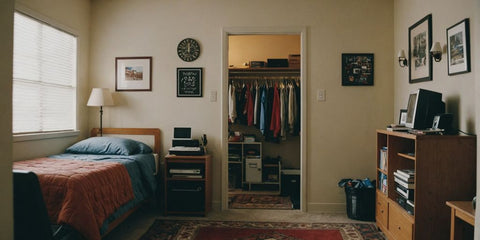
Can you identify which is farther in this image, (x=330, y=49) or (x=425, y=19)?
(x=330, y=49)

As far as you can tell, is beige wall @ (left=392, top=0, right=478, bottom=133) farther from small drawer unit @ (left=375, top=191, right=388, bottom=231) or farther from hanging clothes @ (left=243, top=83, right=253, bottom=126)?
hanging clothes @ (left=243, top=83, right=253, bottom=126)

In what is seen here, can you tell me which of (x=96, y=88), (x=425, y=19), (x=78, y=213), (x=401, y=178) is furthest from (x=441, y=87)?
(x=96, y=88)

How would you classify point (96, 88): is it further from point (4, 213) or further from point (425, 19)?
point (425, 19)

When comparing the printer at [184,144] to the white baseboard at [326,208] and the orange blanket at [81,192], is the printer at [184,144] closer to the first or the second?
the orange blanket at [81,192]

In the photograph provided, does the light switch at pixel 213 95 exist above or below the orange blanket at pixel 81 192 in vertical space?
above

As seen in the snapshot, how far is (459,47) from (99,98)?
11.7 ft

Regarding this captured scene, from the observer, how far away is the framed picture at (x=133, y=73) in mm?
3865

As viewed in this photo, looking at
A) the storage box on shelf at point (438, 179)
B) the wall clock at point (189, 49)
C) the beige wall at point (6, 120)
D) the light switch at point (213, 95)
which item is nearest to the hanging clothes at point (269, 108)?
the light switch at point (213, 95)

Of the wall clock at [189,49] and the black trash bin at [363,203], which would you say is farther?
the wall clock at [189,49]

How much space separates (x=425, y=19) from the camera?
288 cm

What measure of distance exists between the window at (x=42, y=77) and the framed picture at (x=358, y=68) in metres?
3.22

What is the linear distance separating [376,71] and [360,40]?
0.41 m

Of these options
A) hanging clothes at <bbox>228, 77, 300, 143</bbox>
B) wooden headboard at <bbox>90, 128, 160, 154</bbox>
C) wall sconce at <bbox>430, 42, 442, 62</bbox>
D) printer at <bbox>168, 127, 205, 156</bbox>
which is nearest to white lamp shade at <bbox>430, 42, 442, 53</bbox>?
wall sconce at <bbox>430, 42, 442, 62</bbox>

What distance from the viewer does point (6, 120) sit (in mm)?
1028
